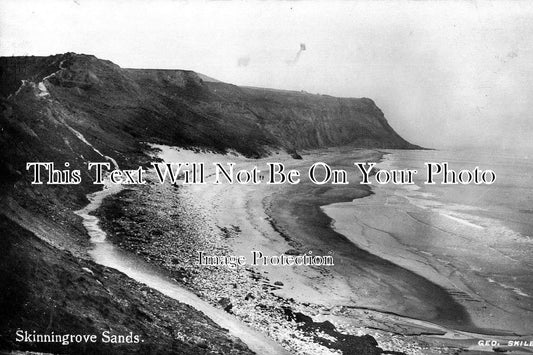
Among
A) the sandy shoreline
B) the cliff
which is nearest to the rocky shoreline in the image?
the sandy shoreline

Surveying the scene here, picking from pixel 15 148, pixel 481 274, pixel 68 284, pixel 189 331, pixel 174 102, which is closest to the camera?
pixel 68 284

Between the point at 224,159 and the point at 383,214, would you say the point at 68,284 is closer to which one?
the point at 383,214

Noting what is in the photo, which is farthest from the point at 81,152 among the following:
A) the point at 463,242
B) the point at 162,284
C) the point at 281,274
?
the point at 463,242

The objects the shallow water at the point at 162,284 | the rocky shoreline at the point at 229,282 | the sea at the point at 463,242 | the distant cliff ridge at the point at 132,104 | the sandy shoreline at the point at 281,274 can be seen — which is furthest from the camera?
the distant cliff ridge at the point at 132,104

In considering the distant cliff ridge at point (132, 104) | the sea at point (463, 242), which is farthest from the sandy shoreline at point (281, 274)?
the distant cliff ridge at point (132, 104)

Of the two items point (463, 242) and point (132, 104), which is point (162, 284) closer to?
point (463, 242)

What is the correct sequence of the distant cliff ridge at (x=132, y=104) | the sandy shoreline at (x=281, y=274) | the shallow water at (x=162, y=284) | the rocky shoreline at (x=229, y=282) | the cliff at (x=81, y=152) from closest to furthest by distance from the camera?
the cliff at (x=81, y=152) < the shallow water at (x=162, y=284) < the rocky shoreline at (x=229, y=282) < the sandy shoreline at (x=281, y=274) < the distant cliff ridge at (x=132, y=104)

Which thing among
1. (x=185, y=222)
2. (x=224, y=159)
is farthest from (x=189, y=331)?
(x=224, y=159)

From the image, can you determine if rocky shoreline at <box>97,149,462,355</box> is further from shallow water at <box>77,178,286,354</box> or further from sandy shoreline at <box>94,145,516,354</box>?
shallow water at <box>77,178,286,354</box>

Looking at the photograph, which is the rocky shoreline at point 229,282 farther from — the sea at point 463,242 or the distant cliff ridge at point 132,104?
the distant cliff ridge at point 132,104
